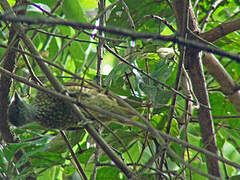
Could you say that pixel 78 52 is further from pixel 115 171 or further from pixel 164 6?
pixel 115 171

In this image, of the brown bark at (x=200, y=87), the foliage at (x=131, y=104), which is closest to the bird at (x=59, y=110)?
the foliage at (x=131, y=104)

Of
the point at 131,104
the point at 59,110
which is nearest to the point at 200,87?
the point at 131,104

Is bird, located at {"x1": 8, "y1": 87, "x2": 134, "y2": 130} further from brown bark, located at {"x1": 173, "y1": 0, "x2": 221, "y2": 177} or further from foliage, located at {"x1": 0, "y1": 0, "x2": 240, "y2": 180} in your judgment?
brown bark, located at {"x1": 173, "y1": 0, "x2": 221, "y2": 177}

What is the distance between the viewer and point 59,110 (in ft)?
3.64

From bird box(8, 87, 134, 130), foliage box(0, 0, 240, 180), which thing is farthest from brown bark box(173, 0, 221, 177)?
bird box(8, 87, 134, 130)

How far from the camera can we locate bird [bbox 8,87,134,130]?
1.10 meters

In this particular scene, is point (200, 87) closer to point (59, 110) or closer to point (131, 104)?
point (131, 104)

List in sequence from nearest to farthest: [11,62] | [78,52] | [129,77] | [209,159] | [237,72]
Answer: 1. [209,159]
2. [11,62]
3. [129,77]
4. [78,52]
5. [237,72]

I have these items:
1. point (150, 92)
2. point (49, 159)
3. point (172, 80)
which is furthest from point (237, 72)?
point (49, 159)

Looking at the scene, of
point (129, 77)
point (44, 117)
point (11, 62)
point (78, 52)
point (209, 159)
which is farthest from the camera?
point (78, 52)

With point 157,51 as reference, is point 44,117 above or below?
below

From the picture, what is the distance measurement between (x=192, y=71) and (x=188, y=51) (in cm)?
8

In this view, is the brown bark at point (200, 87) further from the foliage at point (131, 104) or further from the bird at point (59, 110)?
the bird at point (59, 110)

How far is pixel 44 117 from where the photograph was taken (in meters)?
1.12
